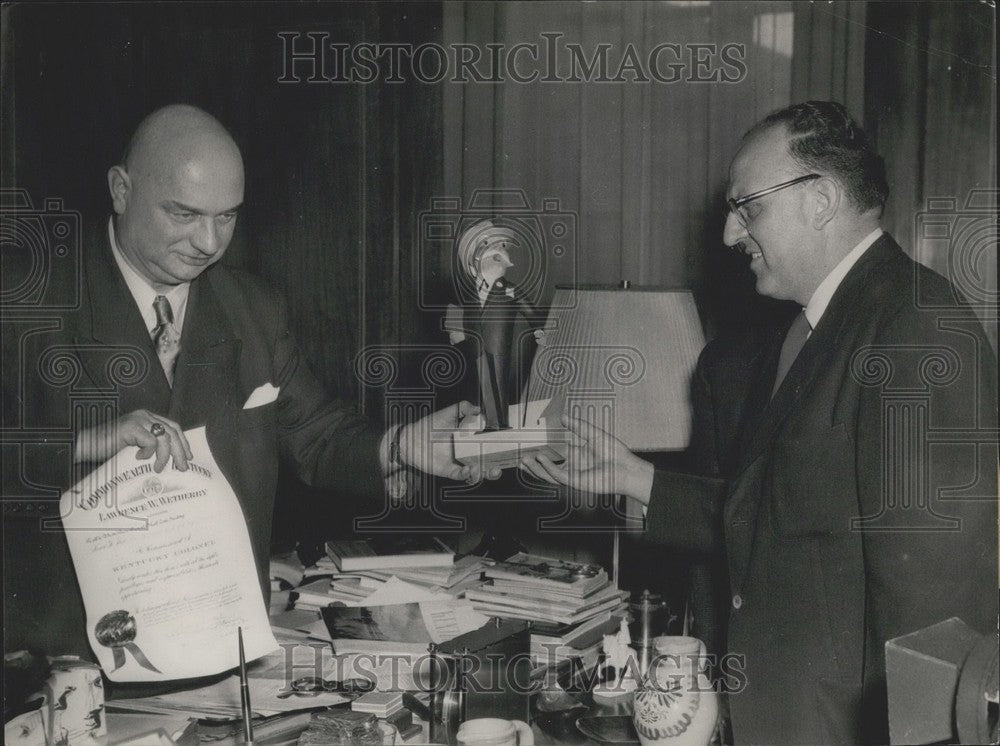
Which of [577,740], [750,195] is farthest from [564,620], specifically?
[750,195]

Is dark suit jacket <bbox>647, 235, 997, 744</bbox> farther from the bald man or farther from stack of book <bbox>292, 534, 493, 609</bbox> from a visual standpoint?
the bald man

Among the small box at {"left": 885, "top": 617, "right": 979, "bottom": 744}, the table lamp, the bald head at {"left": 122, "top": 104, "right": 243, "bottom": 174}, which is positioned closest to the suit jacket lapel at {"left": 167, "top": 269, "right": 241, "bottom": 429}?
the bald head at {"left": 122, "top": 104, "right": 243, "bottom": 174}

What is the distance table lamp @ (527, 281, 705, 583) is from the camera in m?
2.15

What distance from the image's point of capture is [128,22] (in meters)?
2.05

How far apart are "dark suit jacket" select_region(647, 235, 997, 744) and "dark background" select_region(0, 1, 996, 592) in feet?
1.23

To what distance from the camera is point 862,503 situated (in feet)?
6.05

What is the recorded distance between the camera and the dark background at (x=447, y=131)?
6.59 feet

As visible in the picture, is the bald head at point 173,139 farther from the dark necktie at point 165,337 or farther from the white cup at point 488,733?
the white cup at point 488,733

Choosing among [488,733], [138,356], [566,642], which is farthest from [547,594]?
[138,356]

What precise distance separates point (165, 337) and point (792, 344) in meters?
1.39

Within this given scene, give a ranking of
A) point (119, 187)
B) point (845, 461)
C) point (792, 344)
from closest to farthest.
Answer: point (845, 461), point (119, 187), point (792, 344)

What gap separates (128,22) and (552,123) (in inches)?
41.4

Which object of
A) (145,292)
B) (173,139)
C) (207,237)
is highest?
(173,139)

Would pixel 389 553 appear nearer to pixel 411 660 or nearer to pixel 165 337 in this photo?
pixel 411 660
